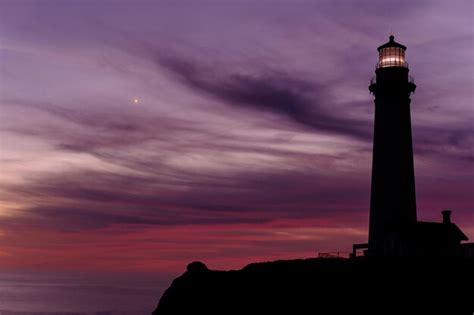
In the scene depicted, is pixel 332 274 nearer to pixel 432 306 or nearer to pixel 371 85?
pixel 432 306

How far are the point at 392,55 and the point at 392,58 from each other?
1.02ft

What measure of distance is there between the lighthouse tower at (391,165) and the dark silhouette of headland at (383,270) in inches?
3.3

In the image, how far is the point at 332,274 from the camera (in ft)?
149

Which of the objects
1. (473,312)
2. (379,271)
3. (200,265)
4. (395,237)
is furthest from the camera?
(200,265)

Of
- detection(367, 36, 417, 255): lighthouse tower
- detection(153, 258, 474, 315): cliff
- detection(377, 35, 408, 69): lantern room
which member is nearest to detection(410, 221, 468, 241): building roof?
detection(367, 36, 417, 255): lighthouse tower

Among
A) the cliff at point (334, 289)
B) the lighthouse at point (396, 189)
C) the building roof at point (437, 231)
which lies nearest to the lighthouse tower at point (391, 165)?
the lighthouse at point (396, 189)

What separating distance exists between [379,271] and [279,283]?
25.2 ft

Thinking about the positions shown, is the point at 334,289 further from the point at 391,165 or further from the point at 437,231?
the point at 391,165

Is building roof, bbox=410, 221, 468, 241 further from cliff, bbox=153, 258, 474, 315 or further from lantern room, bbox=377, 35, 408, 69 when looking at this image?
lantern room, bbox=377, 35, 408, 69

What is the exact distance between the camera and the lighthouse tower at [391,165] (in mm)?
51531

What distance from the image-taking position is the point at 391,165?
51875 mm

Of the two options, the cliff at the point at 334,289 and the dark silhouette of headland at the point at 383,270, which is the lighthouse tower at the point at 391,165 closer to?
the dark silhouette of headland at the point at 383,270

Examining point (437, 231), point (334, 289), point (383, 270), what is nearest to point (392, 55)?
point (437, 231)

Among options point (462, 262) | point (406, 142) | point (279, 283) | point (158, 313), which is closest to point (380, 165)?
point (406, 142)
